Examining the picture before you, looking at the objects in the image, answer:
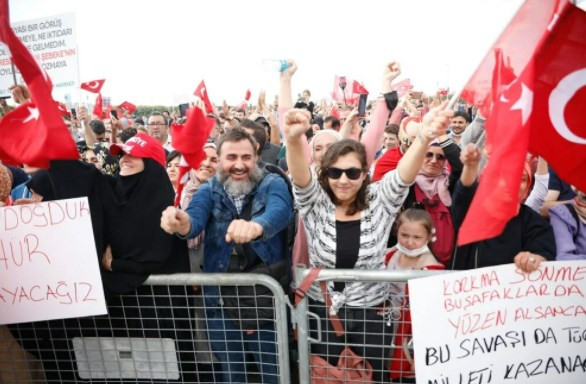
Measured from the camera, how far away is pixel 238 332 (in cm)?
249

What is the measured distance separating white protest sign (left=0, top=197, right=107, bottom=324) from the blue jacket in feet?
1.95

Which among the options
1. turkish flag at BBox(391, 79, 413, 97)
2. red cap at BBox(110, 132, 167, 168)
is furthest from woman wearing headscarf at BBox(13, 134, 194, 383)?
turkish flag at BBox(391, 79, 413, 97)

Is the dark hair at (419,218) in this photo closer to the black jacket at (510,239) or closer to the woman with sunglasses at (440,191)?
the woman with sunglasses at (440,191)

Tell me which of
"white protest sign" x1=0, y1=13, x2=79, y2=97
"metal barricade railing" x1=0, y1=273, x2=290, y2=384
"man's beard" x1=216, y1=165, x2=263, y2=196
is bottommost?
"metal barricade railing" x1=0, y1=273, x2=290, y2=384

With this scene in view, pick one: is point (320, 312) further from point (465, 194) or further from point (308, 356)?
point (465, 194)

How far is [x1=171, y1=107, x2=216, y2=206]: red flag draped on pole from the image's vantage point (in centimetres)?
227

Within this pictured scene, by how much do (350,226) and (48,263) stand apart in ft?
5.22

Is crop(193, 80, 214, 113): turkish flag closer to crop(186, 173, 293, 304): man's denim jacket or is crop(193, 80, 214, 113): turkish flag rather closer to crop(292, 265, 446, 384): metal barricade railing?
crop(186, 173, 293, 304): man's denim jacket

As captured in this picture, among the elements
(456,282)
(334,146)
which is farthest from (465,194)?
(334,146)

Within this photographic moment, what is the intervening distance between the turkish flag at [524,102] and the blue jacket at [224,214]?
1.12 metres

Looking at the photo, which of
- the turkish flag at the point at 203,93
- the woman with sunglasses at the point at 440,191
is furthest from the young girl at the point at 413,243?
→ the turkish flag at the point at 203,93

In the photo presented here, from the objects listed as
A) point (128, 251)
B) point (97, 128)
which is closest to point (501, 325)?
point (128, 251)

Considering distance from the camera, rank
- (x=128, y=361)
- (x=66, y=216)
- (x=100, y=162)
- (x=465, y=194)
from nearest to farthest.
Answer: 1. (x=66, y=216)
2. (x=465, y=194)
3. (x=128, y=361)
4. (x=100, y=162)

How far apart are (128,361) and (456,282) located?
73.3 inches
